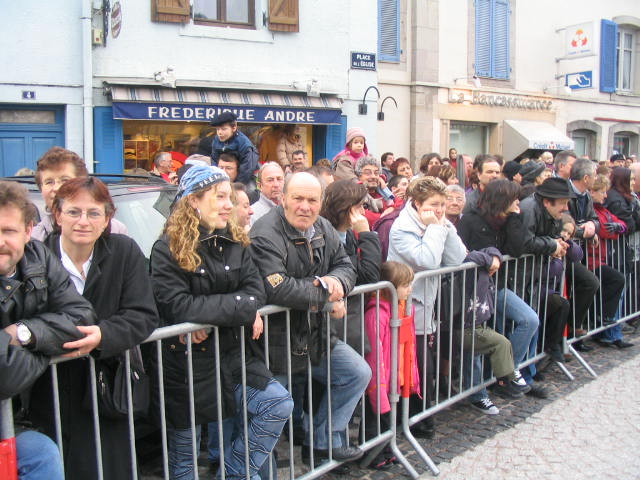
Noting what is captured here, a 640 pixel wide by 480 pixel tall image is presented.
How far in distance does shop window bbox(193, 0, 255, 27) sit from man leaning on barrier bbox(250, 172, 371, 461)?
8849 millimetres

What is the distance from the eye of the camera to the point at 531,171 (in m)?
7.82

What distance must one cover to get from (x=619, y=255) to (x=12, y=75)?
30.0ft

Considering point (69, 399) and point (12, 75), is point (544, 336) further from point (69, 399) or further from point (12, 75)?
point (12, 75)

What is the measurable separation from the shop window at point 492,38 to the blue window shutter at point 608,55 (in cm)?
300

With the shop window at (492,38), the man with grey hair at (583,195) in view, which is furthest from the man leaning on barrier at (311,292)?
the shop window at (492,38)

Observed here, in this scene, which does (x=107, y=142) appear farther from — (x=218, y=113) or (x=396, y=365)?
(x=396, y=365)

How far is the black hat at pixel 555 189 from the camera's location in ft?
17.7

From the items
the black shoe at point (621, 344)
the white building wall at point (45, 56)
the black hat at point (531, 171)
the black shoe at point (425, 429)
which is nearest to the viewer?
the black shoe at point (425, 429)

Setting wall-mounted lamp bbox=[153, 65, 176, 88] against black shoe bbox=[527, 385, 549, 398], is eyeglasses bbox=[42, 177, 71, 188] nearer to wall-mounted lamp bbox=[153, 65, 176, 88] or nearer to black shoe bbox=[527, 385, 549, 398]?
black shoe bbox=[527, 385, 549, 398]

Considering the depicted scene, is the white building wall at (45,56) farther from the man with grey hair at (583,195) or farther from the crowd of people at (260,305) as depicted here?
the man with grey hair at (583,195)

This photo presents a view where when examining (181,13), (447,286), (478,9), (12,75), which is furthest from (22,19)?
(478,9)

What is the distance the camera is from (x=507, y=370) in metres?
4.76

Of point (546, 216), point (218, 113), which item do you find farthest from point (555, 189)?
point (218, 113)

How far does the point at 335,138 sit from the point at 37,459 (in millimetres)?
10978
